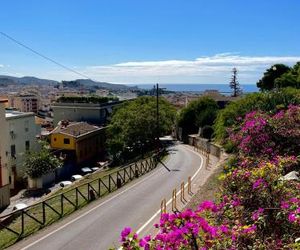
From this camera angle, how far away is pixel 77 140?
60.5 metres

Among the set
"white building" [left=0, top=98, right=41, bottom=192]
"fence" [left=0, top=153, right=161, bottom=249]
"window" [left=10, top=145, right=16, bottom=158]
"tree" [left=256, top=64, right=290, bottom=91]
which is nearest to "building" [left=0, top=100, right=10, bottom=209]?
"white building" [left=0, top=98, right=41, bottom=192]

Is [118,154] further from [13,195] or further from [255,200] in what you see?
[255,200]

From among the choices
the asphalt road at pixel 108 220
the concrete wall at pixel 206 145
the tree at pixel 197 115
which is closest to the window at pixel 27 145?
the concrete wall at pixel 206 145

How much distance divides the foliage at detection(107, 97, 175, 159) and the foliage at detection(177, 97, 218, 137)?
7.83 m

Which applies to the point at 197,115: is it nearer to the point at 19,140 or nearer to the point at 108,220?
the point at 19,140

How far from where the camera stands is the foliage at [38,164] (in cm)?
4450

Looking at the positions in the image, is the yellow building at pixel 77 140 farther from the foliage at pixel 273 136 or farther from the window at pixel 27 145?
the foliage at pixel 273 136

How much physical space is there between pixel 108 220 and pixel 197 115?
5092cm

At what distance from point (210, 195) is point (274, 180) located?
1154 centimetres

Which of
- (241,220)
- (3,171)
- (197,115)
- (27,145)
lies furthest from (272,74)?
(241,220)

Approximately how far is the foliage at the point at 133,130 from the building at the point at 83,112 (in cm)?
1731

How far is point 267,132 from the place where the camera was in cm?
1614

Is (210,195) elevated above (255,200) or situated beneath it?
situated beneath

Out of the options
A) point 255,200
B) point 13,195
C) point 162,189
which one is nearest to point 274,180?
point 255,200
